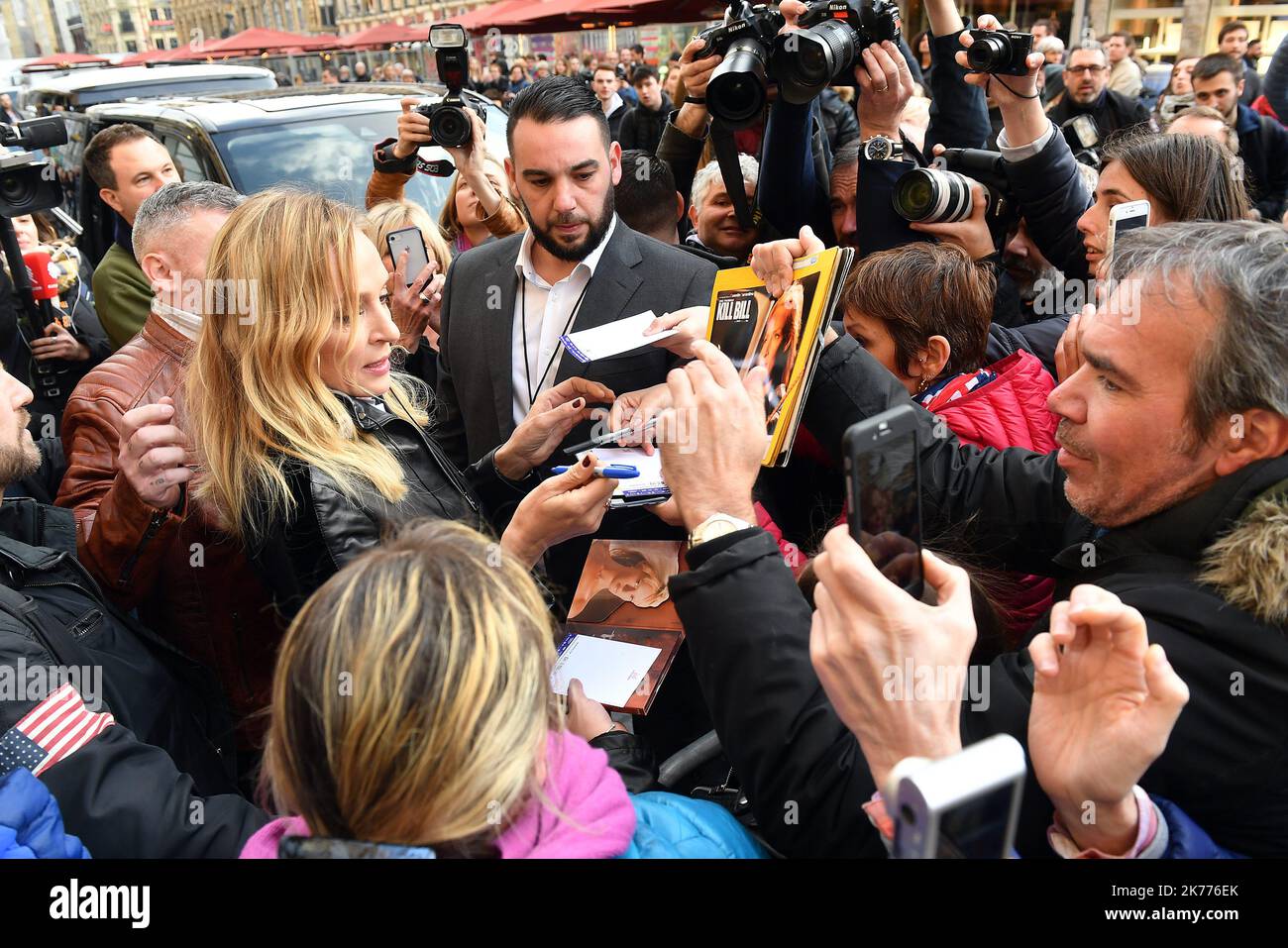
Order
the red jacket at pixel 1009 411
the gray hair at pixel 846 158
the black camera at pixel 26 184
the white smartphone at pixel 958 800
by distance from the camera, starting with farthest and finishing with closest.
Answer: the gray hair at pixel 846 158 < the black camera at pixel 26 184 < the red jacket at pixel 1009 411 < the white smartphone at pixel 958 800

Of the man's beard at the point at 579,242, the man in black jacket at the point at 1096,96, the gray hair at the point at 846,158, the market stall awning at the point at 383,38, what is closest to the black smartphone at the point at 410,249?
the man's beard at the point at 579,242

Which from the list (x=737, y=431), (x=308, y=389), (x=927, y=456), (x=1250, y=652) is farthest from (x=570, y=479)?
(x=1250, y=652)

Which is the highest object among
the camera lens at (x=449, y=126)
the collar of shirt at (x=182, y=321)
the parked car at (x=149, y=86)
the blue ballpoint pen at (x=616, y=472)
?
the parked car at (x=149, y=86)

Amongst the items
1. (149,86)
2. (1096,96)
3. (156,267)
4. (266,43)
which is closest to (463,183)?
(156,267)

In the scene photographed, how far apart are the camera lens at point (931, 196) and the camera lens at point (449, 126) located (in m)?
1.47

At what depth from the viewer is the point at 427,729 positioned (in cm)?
93

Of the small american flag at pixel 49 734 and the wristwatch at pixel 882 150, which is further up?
the wristwatch at pixel 882 150

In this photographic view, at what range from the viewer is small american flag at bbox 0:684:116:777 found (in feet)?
4.00

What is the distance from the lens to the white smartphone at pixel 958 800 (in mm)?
643

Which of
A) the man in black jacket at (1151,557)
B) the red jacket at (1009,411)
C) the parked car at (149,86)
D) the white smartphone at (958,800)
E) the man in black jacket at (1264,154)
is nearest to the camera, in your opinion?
the white smartphone at (958,800)

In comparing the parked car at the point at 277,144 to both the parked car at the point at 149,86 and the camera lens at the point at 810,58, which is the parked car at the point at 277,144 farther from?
the parked car at the point at 149,86

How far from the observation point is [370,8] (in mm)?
48188

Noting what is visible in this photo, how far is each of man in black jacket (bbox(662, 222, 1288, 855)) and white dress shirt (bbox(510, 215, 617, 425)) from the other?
136cm
